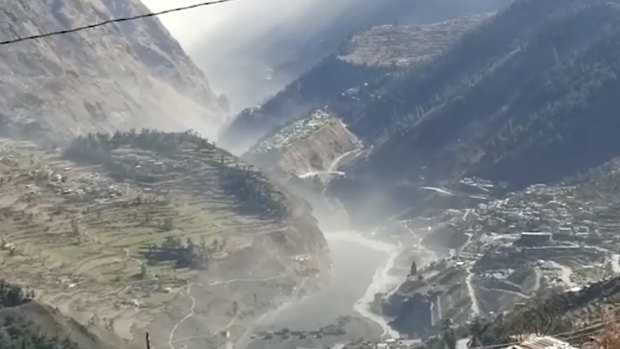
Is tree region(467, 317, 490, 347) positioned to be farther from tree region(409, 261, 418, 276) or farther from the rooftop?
the rooftop

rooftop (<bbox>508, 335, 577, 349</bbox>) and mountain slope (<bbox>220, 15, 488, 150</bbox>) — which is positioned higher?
mountain slope (<bbox>220, 15, 488, 150</bbox>)

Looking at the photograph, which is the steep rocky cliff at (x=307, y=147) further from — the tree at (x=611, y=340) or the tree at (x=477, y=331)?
the tree at (x=611, y=340)

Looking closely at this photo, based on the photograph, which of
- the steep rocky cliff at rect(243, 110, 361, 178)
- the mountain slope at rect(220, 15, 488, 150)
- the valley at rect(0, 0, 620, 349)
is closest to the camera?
the valley at rect(0, 0, 620, 349)

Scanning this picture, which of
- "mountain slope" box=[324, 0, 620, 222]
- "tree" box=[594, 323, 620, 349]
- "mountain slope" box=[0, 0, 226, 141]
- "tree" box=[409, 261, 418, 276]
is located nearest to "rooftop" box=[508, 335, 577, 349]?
"tree" box=[594, 323, 620, 349]

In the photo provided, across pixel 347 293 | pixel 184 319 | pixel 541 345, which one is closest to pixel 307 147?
pixel 347 293

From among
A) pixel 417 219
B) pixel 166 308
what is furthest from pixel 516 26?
pixel 166 308

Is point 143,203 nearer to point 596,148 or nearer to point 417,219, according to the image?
point 417,219
